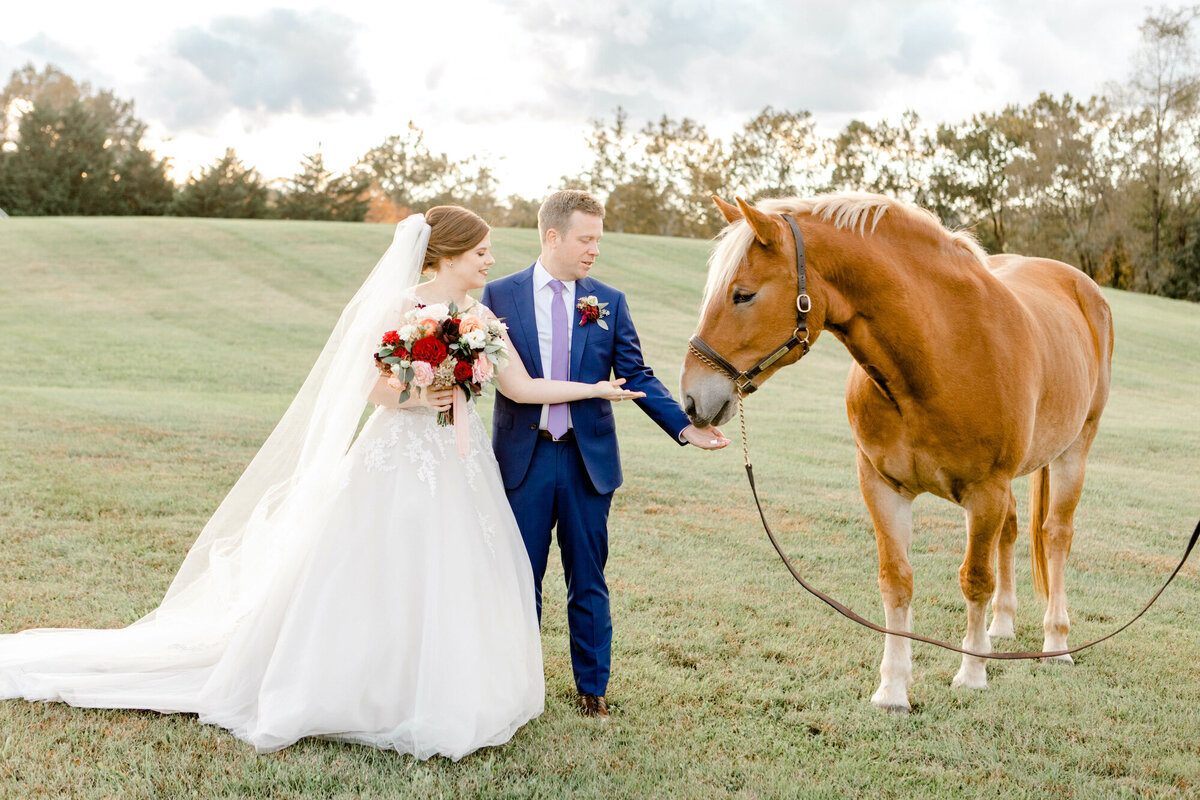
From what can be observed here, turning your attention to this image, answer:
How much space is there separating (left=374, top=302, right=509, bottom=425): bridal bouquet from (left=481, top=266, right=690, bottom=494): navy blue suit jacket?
34 centimetres

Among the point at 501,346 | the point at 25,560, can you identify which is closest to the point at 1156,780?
the point at 501,346

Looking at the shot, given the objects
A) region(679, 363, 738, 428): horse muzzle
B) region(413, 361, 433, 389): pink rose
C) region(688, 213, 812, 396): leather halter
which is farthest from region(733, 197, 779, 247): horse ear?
region(413, 361, 433, 389): pink rose

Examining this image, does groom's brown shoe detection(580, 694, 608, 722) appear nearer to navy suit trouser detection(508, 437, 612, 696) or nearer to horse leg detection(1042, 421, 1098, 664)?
navy suit trouser detection(508, 437, 612, 696)

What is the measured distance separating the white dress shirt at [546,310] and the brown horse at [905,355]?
2.24 ft

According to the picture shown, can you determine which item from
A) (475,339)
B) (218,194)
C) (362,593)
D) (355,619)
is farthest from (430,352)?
(218,194)

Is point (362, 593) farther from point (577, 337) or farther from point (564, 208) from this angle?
point (564, 208)

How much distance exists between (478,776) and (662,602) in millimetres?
2437

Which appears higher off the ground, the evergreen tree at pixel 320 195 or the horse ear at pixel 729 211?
the evergreen tree at pixel 320 195

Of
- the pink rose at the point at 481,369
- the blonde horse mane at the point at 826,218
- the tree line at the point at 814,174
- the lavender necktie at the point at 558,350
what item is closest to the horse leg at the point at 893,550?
the blonde horse mane at the point at 826,218

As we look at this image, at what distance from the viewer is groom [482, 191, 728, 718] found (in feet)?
13.3

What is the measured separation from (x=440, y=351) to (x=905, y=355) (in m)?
2.07

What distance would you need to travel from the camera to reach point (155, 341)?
18031 mm

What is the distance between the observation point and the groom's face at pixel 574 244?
→ 12.9 ft

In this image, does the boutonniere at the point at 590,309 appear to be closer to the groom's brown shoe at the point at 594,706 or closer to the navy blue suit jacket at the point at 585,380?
the navy blue suit jacket at the point at 585,380
